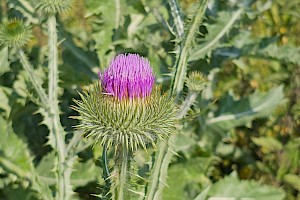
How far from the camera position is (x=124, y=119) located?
1.74 m

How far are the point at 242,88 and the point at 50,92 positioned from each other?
2.08 meters

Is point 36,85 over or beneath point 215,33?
beneath

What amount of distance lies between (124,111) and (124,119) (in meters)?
0.02

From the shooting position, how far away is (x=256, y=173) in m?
3.74

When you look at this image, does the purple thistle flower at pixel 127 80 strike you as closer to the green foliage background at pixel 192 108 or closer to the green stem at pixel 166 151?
the green stem at pixel 166 151

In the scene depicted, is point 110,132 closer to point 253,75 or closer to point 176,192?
point 176,192

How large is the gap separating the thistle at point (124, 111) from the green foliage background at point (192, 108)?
699 millimetres

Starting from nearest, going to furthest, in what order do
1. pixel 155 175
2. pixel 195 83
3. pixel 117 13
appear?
pixel 155 175 < pixel 195 83 < pixel 117 13

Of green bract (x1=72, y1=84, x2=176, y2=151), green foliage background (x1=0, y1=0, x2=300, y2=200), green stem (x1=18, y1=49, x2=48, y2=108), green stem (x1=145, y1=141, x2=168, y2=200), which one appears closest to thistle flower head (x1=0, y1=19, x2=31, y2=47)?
green stem (x1=18, y1=49, x2=48, y2=108)

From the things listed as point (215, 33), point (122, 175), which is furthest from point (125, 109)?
point (215, 33)

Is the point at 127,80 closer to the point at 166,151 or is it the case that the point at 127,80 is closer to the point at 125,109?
the point at 125,109

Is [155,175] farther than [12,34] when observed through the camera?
No

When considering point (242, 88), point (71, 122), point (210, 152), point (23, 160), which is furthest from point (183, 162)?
point (242, 88)

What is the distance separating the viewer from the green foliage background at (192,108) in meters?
2.79
